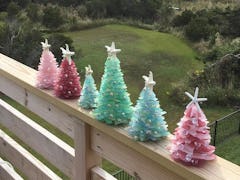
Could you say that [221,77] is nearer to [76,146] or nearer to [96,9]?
[96,9]

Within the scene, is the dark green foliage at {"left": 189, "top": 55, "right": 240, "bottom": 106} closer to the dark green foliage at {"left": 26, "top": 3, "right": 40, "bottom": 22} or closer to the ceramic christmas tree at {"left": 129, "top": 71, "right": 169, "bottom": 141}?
the dark green foliage at {"left": 26, "top": 3, "right": 40, "bottom": 22}

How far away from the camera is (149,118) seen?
1.25 metres

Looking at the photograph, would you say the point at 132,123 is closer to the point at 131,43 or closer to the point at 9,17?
the point at 131,43

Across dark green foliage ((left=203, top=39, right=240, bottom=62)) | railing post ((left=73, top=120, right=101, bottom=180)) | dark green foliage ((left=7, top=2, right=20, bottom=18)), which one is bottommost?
dark green foliage ((left=203, top=39, right=240, bottom=62))

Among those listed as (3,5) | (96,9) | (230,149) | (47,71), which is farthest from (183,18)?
(47,71)

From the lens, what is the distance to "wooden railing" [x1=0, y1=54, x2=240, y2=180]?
1169mm

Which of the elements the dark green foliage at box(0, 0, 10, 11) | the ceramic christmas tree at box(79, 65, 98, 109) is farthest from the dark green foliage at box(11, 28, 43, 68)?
the ceramic christmas tree at box(79, 65, 98, 109)

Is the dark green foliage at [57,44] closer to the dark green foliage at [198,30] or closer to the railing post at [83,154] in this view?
the dark green foliage at [198,30]

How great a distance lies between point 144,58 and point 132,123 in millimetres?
8852

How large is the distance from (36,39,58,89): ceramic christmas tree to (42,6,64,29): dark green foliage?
10.7 m

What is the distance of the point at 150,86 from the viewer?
4.08 feet

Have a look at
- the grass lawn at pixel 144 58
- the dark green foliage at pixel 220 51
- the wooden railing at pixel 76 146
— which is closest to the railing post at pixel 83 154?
the wooden railing at pixel 76 146

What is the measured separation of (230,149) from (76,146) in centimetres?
498

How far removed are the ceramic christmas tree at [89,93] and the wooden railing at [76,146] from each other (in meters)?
0.03
